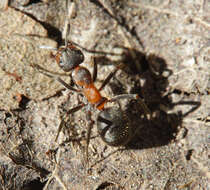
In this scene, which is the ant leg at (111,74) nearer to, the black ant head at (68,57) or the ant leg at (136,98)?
the ant leg at (136,98)

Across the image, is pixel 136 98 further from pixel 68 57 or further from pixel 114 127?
pixel 68 57

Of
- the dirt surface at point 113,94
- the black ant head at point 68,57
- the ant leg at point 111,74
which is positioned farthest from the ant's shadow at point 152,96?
the black ant head at point 68,57

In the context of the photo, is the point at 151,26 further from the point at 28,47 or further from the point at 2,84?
the point at 2,84

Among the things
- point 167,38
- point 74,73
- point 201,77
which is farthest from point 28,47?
point 201,77

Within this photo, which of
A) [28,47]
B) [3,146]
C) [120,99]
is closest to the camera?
[3,146]

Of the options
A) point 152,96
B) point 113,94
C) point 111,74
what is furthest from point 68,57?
point 152,96

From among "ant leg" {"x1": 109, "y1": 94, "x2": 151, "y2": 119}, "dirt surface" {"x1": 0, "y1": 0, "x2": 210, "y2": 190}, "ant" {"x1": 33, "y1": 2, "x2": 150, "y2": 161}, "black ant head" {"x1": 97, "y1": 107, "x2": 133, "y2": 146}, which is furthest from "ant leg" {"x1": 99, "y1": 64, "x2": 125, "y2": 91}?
"black ant head" {"x1": 97, "y1": 107, "x2": 133, "y2": 146}
